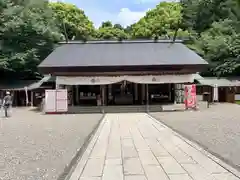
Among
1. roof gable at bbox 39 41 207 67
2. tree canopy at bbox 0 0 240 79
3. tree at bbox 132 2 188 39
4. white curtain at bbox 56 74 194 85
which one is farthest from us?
tree at bbox 132 2 188 39

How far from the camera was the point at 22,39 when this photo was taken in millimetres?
32188

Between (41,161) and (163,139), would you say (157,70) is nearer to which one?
(163,139)

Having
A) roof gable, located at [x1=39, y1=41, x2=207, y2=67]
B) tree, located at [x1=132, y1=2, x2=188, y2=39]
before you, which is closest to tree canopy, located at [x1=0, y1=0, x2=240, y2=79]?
roof gable, located at [x1=39, y1=41, x2=207, y2=67]

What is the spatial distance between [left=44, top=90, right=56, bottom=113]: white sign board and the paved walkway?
12.3 metres

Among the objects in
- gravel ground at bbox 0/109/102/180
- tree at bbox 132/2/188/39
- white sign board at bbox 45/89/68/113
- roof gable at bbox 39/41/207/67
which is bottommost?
gravel ground at bbox 0/109/102/180

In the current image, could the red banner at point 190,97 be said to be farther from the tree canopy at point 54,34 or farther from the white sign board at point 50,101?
the white sign board at point 50,101

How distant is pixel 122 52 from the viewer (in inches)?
1059

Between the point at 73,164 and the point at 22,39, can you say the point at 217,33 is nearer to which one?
the point at 22,39

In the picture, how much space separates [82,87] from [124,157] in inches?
777

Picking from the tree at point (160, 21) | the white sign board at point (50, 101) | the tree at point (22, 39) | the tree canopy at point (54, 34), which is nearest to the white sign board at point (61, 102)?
the white sign board at point (50, 101)

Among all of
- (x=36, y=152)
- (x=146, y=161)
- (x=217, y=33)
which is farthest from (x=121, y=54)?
(x=146, y=161)

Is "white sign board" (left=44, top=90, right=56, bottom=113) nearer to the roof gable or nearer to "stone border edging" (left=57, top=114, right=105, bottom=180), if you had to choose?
the roof gable

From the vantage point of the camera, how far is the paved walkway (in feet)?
20.5

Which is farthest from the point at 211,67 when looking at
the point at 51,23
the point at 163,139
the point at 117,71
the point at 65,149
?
the point at 65,149
